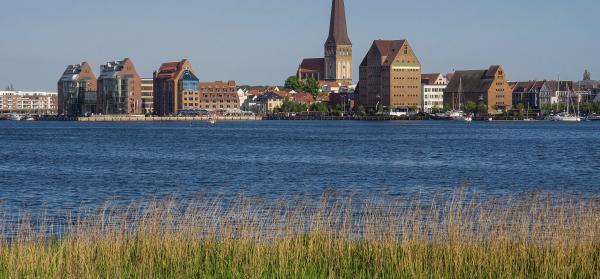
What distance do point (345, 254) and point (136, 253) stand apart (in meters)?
4.43

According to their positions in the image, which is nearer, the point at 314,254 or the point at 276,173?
the point at 314,254

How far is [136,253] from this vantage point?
2191 centimetres

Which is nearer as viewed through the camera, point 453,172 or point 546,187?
point 546,187

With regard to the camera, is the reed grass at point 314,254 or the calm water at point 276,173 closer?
the reed grass at point 314,254

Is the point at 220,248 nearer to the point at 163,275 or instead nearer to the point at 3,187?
the point at 163,275

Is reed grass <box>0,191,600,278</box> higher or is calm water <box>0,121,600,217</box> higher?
reed grass <box>0,191,600,278</box>

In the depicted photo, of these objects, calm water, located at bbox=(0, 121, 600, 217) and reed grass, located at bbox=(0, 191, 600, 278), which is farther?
calm water, located at bbox=(0, 121, 600, 217)

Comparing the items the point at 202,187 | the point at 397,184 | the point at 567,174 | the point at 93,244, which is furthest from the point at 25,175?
the point at 93,244

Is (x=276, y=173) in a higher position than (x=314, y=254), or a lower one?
lower

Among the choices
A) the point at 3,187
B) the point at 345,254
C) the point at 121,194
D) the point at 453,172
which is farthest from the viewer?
the point at 453,172

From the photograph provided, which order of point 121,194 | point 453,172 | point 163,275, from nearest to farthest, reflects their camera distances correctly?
point 163,275, point 121,194, point 453,172

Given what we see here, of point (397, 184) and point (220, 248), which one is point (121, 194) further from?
point (220, 248)

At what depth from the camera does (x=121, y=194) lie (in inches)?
1688

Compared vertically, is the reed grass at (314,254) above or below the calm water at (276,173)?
above
